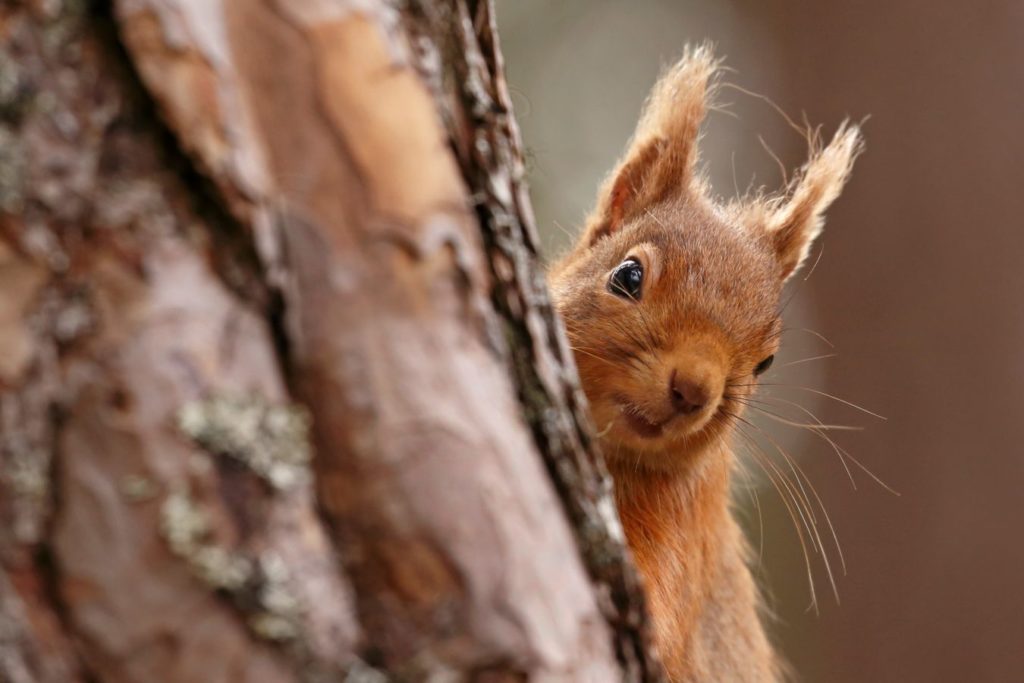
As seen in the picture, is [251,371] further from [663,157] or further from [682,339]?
[663,157]

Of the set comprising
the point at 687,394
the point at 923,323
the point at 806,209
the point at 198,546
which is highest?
the point at 923,323

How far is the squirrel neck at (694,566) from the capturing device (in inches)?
91.0

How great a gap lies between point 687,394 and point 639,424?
127 mm

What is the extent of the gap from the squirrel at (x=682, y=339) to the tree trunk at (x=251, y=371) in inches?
45.3

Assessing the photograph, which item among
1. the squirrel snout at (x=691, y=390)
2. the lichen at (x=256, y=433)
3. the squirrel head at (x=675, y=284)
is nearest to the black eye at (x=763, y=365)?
the squirrel head at (x=675, y=284)

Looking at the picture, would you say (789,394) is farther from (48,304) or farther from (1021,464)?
(48,304)

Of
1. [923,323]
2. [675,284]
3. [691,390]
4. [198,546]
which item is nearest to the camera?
[198,546]

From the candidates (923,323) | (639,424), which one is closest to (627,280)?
(639,424)

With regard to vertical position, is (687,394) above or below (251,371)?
above

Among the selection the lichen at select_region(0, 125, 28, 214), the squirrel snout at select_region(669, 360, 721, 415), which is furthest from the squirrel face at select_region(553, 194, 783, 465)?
the lichen at select_region(0, 125, 28, 214)

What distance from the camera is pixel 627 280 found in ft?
7.63

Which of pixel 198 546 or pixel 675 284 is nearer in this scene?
pixel 198 546

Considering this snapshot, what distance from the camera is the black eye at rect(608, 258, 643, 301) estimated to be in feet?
7.57

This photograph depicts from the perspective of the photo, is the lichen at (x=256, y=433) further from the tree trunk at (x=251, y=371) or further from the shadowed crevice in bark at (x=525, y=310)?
the shadowed crevice in bark at (x=525, y=310)
